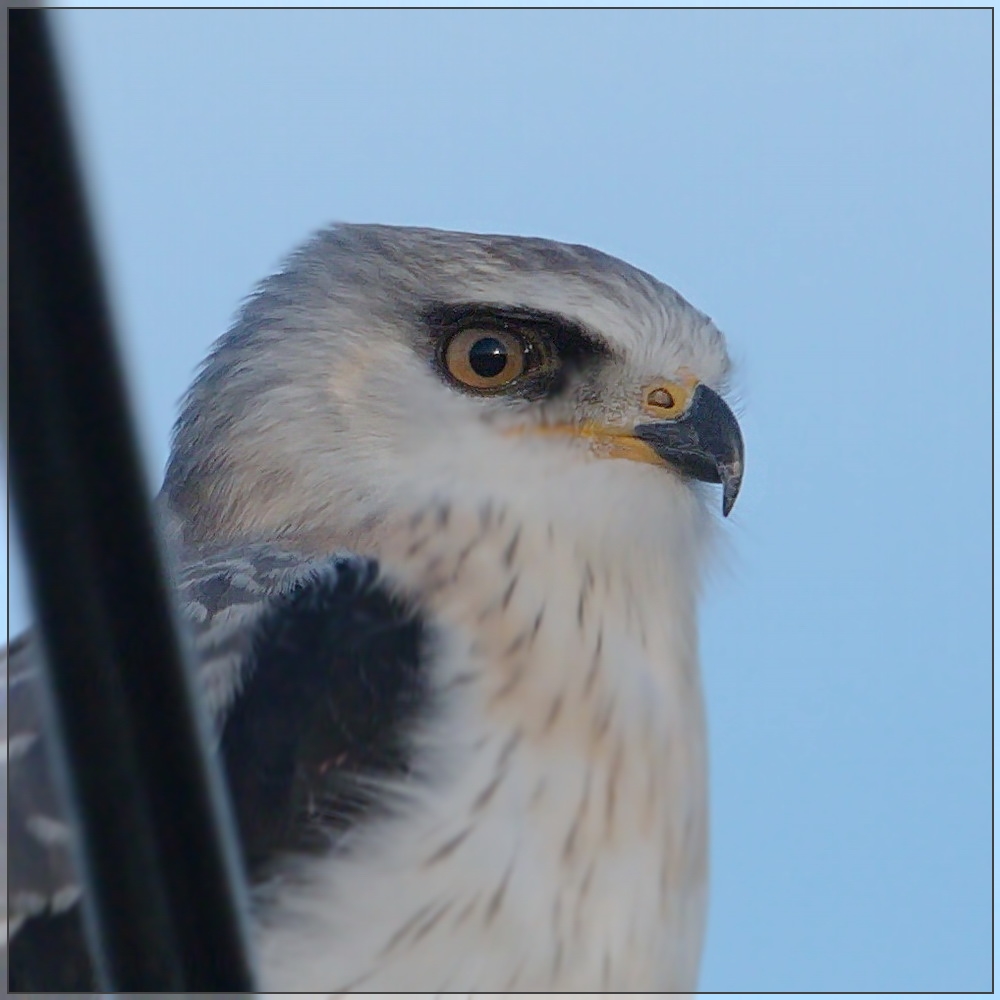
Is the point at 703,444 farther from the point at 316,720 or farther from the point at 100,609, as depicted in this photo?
the point at 100,609

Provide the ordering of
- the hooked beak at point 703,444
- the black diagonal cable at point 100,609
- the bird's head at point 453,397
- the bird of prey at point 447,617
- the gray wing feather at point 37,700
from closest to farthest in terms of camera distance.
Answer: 1. the black diagonal cable at point 100,609
2. the gray wing feather at point 37,700
3. the bird of prey at point 447,617
4. the bird's head at point 453,397
5. the hooked beak at point 703,444

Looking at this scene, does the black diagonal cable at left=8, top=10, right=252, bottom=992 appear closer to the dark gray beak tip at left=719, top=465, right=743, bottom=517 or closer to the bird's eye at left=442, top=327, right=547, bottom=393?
the bird's eye at left=442, top=327, right=547, bottom=393

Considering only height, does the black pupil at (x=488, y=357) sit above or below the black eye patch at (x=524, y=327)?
below

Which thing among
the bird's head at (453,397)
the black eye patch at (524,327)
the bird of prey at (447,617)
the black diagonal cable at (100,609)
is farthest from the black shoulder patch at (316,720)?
the black diagonal cable at (100,609)

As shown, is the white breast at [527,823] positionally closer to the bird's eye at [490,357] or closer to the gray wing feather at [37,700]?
the gray wing feather at [37,700]

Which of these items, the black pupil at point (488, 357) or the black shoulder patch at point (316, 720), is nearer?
the black shoulder patch at point (316, 720)

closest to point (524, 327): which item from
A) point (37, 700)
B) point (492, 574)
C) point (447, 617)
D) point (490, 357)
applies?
point (490, 357)
